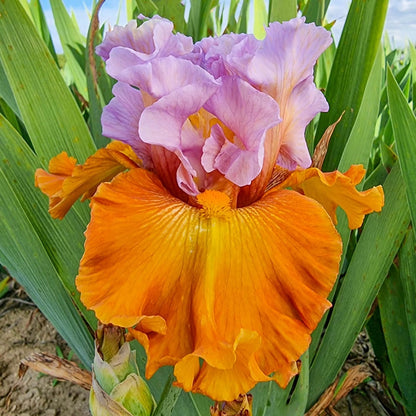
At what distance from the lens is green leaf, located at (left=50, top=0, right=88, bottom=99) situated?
1.24 m

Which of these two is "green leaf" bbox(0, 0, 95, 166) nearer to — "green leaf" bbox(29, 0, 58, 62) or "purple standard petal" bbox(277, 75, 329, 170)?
"purple standard petal" bbox(277, 75, 329, 170)

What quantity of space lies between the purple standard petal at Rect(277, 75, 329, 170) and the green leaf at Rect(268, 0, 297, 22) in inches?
10.7

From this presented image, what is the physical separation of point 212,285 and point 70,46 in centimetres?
106

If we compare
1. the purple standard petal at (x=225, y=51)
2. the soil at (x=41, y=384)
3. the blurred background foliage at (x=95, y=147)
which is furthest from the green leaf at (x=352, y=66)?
the soil at (x=41, y=384)

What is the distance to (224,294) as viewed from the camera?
42cm

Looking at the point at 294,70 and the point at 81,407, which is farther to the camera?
the point at 81,407

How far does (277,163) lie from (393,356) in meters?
0.49

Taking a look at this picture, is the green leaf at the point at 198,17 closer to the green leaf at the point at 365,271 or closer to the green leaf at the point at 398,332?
the green leaf at the point at 365,271

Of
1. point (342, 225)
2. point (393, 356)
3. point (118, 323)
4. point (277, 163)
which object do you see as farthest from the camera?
point (393, 356)

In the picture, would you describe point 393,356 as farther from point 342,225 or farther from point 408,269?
point 342,225

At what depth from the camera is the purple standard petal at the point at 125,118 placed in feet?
1.81

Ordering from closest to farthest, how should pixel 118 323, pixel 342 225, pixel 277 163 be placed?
pixel 118 323 → pixel 277 163 → pixel 342 225

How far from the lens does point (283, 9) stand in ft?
2.41

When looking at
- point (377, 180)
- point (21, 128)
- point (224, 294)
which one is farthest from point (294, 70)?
point (21, 128)
